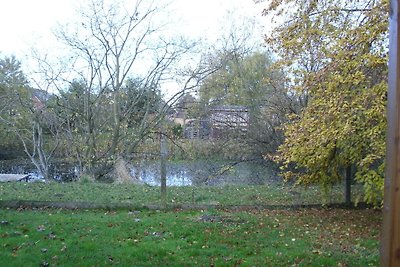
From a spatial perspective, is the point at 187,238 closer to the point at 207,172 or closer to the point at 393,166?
the point at 393,166

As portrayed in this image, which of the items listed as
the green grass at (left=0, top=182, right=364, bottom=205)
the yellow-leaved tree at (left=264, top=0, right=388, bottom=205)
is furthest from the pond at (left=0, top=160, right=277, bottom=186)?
the yellow-leaved tree at (left=264, top=0, right=388, bottom=205)

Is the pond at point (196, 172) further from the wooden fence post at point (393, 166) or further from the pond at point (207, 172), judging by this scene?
the wooden fence post at point (393, 166)

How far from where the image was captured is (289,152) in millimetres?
8102

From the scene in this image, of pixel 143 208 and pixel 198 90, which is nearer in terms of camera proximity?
pixel 143 208

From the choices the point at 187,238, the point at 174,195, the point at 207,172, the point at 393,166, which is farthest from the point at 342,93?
the point at 207,172

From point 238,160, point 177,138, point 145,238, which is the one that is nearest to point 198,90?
point 177,138

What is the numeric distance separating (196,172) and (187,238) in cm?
1180

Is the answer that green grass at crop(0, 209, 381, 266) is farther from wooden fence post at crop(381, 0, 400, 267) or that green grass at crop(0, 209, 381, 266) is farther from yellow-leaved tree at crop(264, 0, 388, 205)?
wooden fence post at crop(381, 0, 400, 267)

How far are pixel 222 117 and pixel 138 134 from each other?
485 cm

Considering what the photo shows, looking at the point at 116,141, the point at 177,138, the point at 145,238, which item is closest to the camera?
the point at 145,238

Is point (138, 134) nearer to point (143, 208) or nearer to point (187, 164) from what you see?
point (187, 164)

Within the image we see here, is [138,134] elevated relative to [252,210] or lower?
elevated

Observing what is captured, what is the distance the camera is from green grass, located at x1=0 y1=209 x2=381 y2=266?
18.1 ft

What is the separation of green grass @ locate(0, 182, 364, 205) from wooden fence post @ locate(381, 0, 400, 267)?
8278 mm
